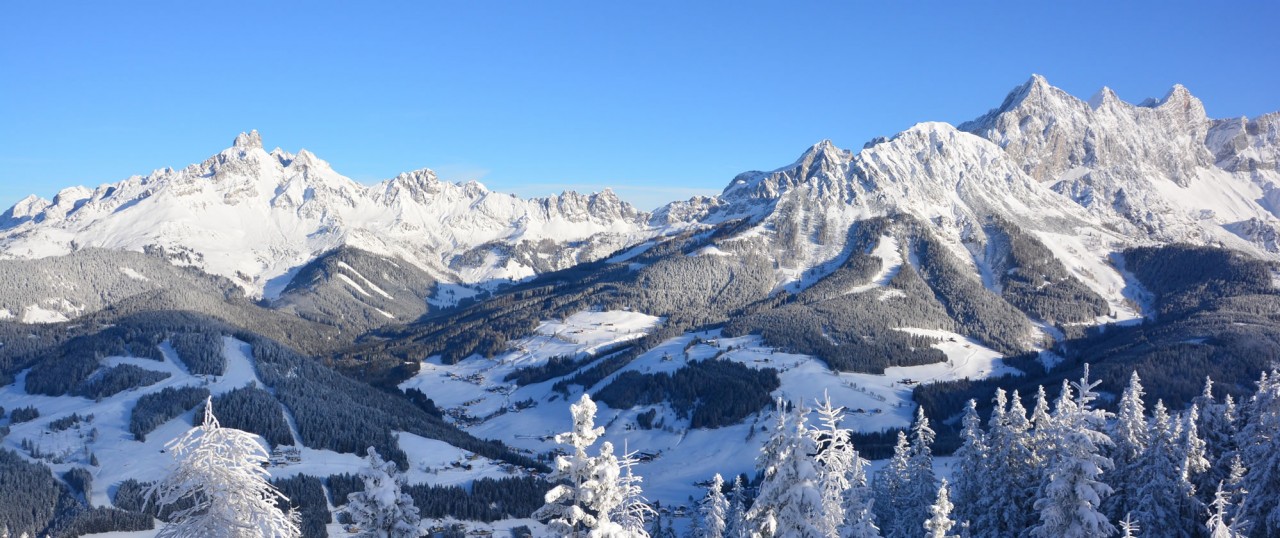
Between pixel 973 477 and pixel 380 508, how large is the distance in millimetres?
40602

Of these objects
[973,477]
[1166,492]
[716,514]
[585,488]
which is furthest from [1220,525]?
[716,514]

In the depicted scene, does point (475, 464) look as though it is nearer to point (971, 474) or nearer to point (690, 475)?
point (690, 475)

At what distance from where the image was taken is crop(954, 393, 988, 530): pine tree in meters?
55.9

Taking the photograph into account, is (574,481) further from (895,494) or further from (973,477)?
(895,494)

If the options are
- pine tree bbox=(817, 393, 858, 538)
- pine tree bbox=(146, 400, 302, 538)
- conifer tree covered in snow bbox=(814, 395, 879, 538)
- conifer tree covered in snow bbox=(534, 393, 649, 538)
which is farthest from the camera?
conifer tree covered in snow bbox=(814, 395, 879, 538)

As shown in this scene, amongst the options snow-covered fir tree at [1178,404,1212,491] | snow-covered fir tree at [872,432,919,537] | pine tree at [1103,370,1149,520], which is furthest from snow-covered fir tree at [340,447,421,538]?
snow-covered fir tree at [1178,404,1212,491]

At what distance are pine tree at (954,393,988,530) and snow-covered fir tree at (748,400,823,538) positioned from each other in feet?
89.2

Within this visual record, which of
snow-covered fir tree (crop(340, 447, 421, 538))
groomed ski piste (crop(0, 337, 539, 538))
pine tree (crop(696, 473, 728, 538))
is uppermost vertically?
groomed ski piste (crop(0, 337, 539, 538))

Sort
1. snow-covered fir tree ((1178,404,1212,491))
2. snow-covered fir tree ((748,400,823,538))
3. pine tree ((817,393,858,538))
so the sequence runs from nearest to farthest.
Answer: snow-covered fir tree ((748,400,823,538)), pine tree ((817,393,858,538)), snow-covered fir tree ((1178,404,1212,491))

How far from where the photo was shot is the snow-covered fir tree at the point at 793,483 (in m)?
33.3

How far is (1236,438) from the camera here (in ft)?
159

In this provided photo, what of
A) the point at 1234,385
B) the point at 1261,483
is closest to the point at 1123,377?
the point at 1234,385

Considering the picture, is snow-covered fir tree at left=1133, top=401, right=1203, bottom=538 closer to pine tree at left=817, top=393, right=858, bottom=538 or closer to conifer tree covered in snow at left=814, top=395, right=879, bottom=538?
conifer tree covered in snow at left=814, top=395, right=879, bottom=538

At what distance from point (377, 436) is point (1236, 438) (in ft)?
440
